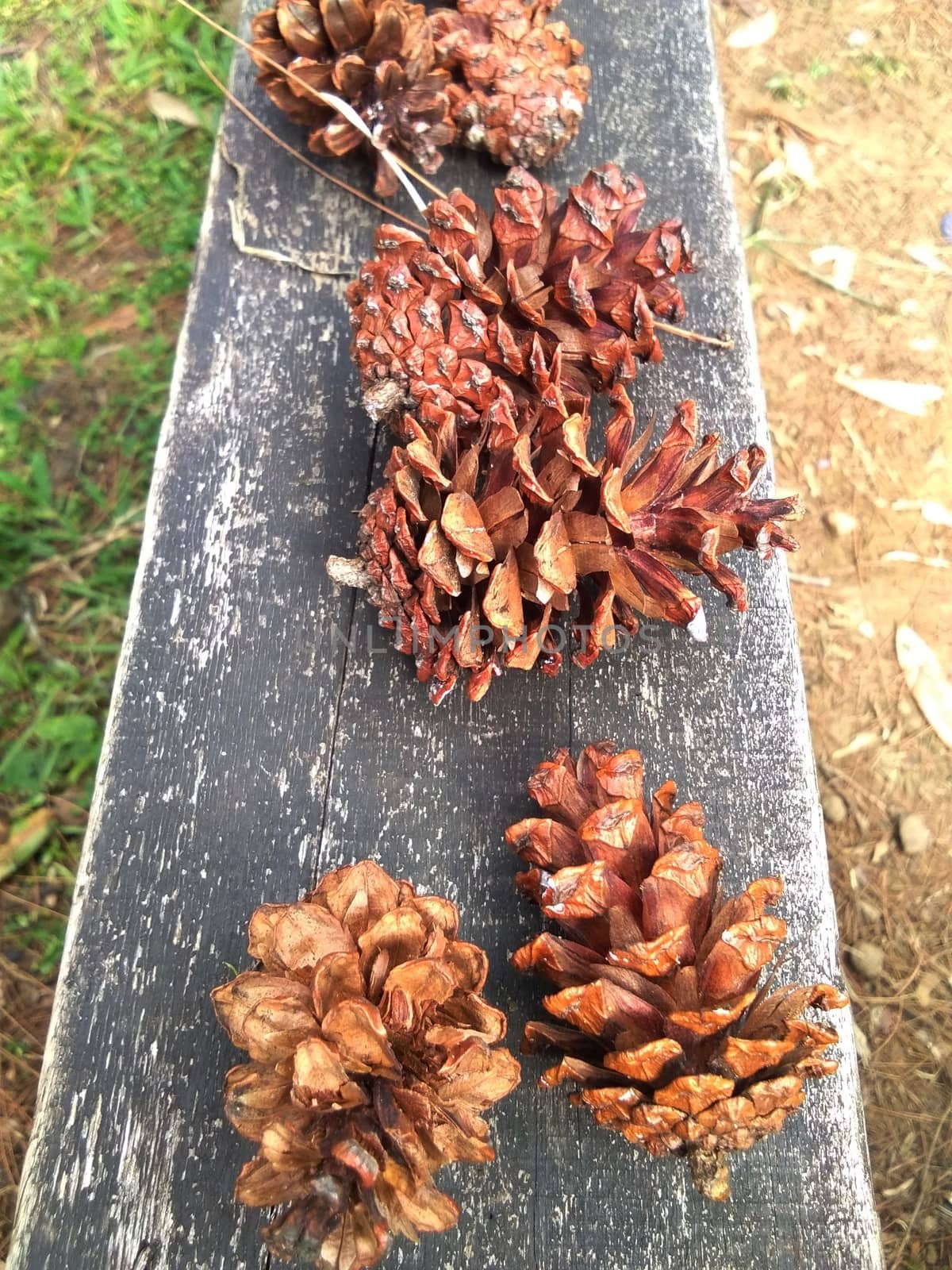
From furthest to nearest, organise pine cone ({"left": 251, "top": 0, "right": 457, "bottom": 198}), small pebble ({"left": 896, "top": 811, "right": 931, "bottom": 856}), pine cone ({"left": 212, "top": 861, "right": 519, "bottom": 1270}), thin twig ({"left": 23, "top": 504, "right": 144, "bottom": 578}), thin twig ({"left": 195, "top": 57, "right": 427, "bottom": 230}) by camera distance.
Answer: thin twig ({"left": 23, "top": 504, "right": 144, "bottom": 578}) → small pebble ({"left": 896, "top": 811, "right": 931, "bottom": 856}) → thin twig ({"left": 195, "top": 57, "right": 427, "bottom": 230}) → pine cone ({"left": 251, "top": 0, "right": 457, "bottom": 198}) → pine cone ({"left": 212, "top": 861, "right": 519, "bottom": 1270})

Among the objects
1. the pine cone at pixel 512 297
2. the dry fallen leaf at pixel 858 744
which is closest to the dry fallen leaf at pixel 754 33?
the pine cone at pixel 512 297

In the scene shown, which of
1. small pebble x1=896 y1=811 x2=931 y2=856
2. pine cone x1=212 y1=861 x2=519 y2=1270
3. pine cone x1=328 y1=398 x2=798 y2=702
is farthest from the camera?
small pebble x1=896 y1=811 x2=931 y2=856

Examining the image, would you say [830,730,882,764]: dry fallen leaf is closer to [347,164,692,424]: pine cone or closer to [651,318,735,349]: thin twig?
[651,318,735,349]: thin twig

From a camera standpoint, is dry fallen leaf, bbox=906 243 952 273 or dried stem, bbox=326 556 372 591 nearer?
dried stem, bbox=326 556 372 591

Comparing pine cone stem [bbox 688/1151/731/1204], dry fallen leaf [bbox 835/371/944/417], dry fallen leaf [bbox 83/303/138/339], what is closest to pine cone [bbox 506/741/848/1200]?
pine cone stem [bbox 688/1151/731/1204]

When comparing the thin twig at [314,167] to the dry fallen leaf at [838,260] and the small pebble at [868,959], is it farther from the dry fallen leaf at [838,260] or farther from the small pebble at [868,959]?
the small pebble at [868,959]

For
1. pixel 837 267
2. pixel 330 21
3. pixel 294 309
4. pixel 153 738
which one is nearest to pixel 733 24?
pixel 837 267

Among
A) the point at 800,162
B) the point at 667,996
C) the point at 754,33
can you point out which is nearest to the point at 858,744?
the point at 667,996
